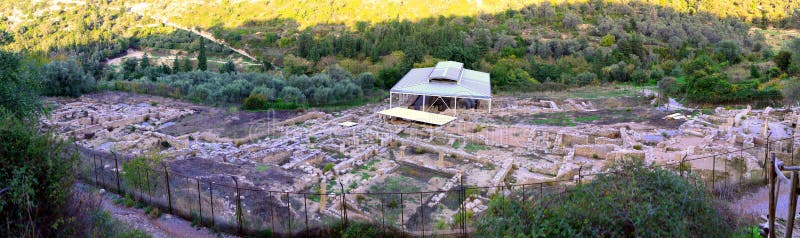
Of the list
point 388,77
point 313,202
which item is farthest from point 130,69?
point 313,202

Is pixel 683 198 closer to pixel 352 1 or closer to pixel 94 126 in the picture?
pixel 94 126

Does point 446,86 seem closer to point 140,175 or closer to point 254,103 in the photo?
point 254,103

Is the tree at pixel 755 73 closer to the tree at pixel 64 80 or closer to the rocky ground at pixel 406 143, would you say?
the rocky ground at pixel 406 143

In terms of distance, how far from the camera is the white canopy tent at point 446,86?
3244 centimetres

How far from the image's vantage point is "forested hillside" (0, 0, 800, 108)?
39312 millimetres

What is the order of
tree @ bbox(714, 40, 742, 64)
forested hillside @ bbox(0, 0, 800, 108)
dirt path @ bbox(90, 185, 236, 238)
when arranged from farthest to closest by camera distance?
tree @ bbox(714, 40, 742, 64), forested hillside @ bbox(0, 0, 800, 108), dirt path @ bbox(90, 185, 236, 238)

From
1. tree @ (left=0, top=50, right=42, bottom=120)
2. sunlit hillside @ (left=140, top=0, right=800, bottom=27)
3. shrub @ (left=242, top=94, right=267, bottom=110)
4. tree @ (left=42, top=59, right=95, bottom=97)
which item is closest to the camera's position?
tree @ (left=0, top=50, right=42, bottom=120)

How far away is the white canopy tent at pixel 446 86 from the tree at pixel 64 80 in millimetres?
22659

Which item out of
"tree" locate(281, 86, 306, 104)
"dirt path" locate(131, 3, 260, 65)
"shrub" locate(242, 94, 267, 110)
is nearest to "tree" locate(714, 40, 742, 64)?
"tree" locate(281, 86, 306, 104)

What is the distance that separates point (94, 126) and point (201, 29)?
55.6 m

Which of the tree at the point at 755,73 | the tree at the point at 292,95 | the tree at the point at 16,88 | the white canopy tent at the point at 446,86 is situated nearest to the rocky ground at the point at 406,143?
the white canopy tent at the point at 446,86

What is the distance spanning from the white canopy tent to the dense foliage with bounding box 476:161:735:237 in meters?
22.4

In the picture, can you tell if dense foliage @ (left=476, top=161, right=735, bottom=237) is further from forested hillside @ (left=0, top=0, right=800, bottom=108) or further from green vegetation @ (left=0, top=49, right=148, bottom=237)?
forested hillside @ (left=0, top=0, right=800, bottom=108)

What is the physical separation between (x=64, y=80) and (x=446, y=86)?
26.9 m
